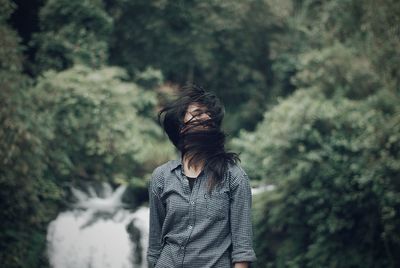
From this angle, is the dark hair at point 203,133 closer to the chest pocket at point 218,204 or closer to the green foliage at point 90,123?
the chest pocket at point 218,204

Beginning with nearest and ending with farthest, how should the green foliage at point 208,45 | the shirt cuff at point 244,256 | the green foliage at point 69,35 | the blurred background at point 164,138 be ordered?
the shirt cuff at point 244,256, the blurred background at point 164,138, the green foliage at point 69,35, the green foliage at point 208,45

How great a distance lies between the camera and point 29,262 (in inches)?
349

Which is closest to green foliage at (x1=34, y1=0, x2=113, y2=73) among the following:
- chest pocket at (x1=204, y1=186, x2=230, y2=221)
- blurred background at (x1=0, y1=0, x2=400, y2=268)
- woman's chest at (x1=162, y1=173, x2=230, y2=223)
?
blurred background at (x1=0, y1=0, x2=400, y2=268)

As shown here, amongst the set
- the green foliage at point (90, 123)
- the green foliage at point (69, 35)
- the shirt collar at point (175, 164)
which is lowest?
the shirt collar at point (175, 164)

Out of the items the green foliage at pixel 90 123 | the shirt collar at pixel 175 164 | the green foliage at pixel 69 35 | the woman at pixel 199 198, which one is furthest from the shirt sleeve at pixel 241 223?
the green foliage at pixel 69 35

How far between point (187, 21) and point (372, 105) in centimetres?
982

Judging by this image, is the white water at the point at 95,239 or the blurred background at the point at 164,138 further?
the white water at the point at 95,239

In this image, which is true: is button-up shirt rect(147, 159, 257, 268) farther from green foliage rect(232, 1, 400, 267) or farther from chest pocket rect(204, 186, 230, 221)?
green foliage rect(232, 1, 400, 267)

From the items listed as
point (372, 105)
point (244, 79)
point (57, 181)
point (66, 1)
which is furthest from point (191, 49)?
point (372, 105)

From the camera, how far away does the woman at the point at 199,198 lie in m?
2.59

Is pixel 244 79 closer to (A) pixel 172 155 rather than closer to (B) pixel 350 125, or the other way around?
(A) pixel 172 155

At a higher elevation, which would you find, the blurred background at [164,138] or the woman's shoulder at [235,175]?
the blurred background at [164,138]

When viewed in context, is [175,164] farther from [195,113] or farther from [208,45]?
[208,45]

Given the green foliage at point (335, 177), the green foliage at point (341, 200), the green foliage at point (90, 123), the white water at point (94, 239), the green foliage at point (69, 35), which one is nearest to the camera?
the green foliage at point (341, 200)
